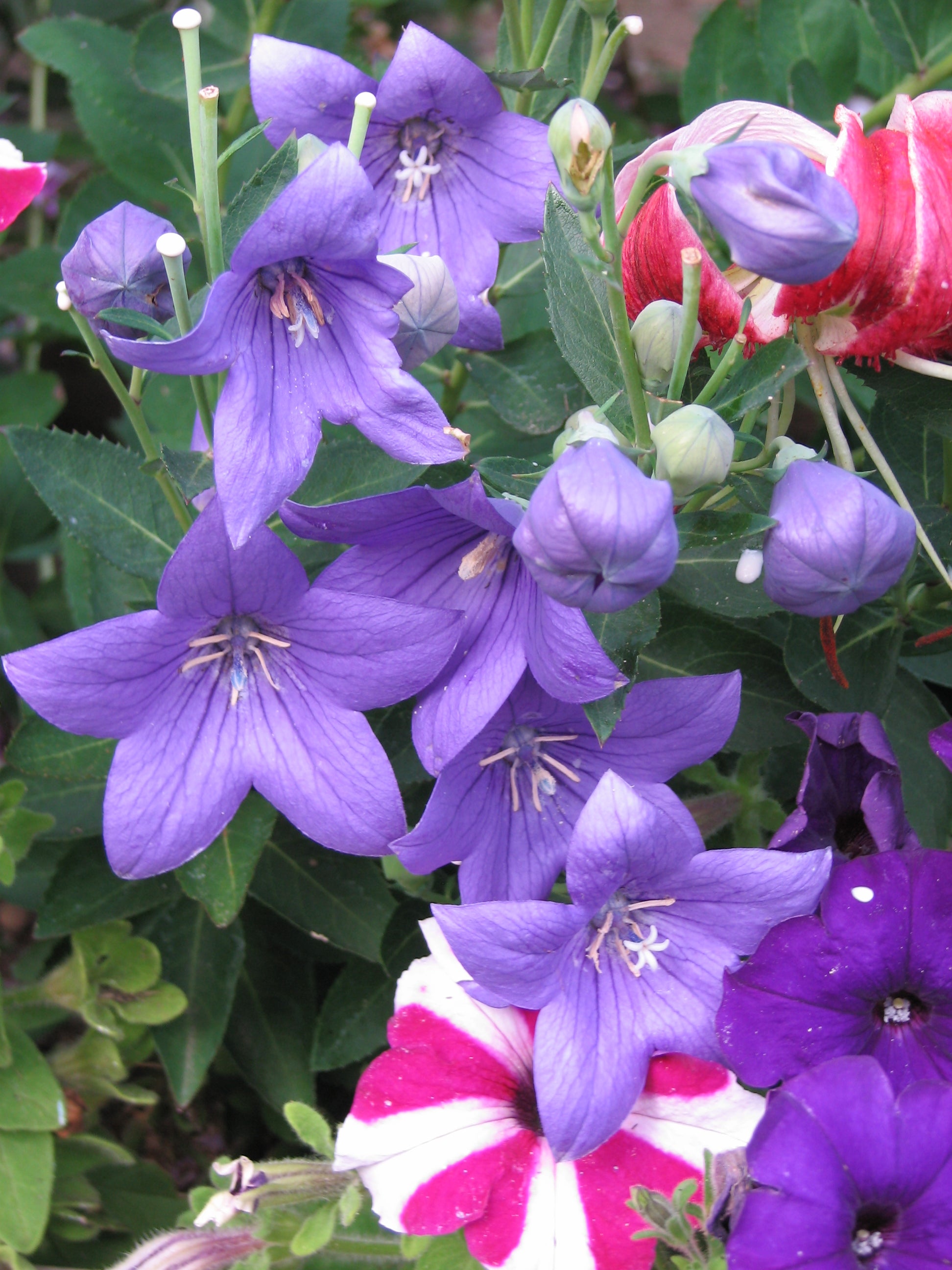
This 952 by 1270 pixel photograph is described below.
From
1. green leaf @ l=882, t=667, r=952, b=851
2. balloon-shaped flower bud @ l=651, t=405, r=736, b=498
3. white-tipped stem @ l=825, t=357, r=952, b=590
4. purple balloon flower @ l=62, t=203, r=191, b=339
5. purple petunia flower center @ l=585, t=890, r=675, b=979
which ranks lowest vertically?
green leaf @ l=882, t=667, r=952, b=851

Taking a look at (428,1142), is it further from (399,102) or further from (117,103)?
(117,103)

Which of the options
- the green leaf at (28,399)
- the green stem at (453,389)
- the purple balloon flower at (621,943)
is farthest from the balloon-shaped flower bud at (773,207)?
the green leaf at (28,399)

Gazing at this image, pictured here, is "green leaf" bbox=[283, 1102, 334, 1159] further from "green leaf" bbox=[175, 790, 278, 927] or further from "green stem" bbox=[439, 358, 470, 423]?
"green stem" bbox=[439, 358, 470, 423]

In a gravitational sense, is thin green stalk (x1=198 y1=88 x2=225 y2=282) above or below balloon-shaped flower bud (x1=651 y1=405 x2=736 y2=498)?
above

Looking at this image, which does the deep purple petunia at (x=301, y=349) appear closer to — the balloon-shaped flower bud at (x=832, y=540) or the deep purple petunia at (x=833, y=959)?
the balloon-shaped flower bud at (x=832, y=540)

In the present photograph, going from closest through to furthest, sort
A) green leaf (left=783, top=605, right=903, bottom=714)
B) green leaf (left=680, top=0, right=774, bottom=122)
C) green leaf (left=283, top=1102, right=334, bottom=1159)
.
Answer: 1. green leaf (left=283, top=1102, right=334, bottom=1159)
2. green leaf (left=783, top=605, right=903, bottom=714)
3. green leaf (left=680, top=0, right=774, bottom=122)

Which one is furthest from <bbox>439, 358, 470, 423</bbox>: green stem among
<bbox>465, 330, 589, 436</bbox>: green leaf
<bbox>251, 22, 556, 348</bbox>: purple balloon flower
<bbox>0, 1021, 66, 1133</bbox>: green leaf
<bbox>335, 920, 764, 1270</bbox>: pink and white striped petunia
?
<bbox>0, 1021, 66, 1133</bbox>: green leaf

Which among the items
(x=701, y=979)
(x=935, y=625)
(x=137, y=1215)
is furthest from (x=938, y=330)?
(x=137, y=1215)

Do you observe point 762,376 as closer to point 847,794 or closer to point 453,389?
point 847,794
